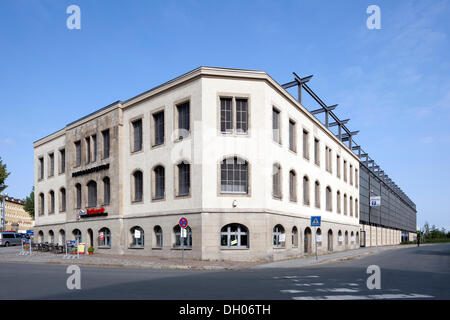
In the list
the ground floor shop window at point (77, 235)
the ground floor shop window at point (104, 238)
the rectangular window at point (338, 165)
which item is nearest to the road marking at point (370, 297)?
the ground floor shop window at point (104, 238)

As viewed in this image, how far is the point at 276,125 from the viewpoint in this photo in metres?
29.2

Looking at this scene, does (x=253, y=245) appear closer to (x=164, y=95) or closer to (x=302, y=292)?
(x=164, y=95)

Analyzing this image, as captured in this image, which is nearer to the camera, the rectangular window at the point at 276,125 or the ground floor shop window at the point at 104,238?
the rectangular window at the point at 276,125

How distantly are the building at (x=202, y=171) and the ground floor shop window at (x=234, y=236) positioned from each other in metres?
0.08

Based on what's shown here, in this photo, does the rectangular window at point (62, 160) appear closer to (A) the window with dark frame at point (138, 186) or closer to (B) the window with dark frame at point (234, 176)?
(A) the window with dark frame at point (138, 186)

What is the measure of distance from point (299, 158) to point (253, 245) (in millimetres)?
10256

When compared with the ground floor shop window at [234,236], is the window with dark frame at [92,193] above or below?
above

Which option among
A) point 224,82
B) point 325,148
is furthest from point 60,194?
point 325,148

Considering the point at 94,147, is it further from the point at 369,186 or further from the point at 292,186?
the point at 369,186

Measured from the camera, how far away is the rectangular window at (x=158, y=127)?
2942 centimetres

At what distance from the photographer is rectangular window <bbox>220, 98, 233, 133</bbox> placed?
26.3 metres

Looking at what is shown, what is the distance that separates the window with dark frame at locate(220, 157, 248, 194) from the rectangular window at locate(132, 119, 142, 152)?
27.3 ft

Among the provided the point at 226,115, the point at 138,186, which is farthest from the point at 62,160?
the point at 226,115

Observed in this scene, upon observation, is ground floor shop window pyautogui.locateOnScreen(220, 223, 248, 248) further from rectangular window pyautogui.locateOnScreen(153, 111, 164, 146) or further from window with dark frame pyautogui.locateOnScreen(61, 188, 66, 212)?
window with dark frame pyautogui.locateOnScreen(61, 188, 66, 212)
